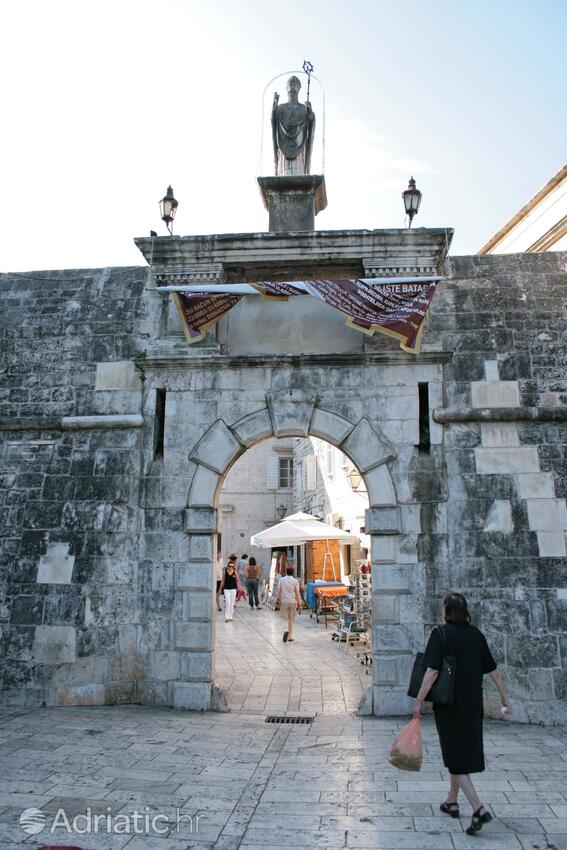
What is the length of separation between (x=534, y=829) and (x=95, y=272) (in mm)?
7279

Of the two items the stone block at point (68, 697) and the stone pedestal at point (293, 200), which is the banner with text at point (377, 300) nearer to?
the stone pedestal at point (293, 200)

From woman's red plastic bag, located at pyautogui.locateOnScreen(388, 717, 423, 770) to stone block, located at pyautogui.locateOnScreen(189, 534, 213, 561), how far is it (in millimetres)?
3749

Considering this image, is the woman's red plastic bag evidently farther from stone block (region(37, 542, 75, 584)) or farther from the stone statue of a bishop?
the stone statue of a bishop

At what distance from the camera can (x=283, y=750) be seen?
5547 mm

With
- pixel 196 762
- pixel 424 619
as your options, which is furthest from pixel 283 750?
pixel 424 619

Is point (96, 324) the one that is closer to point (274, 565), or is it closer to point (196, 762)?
point (196, 762)

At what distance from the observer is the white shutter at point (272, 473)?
2844cm

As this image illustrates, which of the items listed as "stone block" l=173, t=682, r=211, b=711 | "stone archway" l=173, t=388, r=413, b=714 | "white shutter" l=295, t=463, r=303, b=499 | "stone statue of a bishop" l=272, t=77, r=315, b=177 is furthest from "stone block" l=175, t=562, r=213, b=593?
"white shutter" l=295, t=463, r=303, b=499

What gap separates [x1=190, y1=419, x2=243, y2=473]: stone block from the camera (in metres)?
7.43

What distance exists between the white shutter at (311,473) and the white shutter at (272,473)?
3.60 m

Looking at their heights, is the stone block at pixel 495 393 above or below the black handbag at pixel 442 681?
above

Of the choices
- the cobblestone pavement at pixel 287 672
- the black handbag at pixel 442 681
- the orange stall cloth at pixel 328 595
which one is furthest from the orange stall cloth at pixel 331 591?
the black handbag at pixel 442 681

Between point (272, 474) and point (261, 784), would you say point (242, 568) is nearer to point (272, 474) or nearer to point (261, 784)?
point (272, 474)

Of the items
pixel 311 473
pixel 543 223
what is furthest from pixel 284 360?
pixel 311 473
